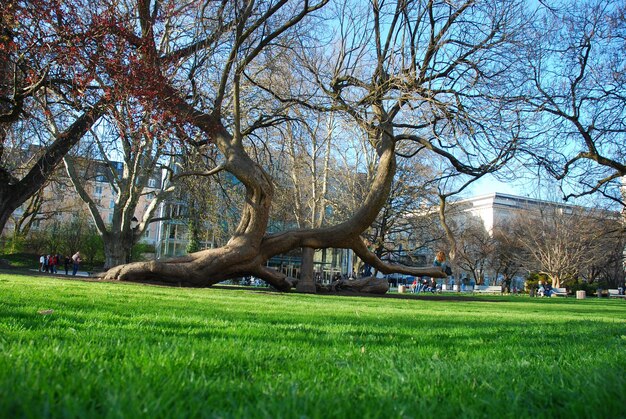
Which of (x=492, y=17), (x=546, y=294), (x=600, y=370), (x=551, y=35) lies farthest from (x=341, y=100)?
(x=546, y=294)

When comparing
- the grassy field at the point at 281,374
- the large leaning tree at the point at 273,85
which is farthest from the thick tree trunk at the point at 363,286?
the grassy field at the point at 281,374

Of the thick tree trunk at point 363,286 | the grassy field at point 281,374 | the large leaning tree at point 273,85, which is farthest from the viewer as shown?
the thick tree trunk at point 363,286

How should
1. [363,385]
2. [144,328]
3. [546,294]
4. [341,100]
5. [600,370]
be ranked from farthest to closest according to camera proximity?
[546,294], [341,100], [144,328], [600,370], [363,385]

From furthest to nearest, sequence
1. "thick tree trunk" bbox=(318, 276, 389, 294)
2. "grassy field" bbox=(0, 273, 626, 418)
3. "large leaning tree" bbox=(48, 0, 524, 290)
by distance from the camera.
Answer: "thick tree trunk" bbox=(318, 276, 389, 294) < "large leaning tree" bbox=(48, 0, 524, 290) < "grassy field" bbox=(0, 273, 626, 418)

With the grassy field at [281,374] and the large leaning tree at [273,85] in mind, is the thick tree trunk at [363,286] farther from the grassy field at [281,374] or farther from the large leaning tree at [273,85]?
the grassy field at [281,374]

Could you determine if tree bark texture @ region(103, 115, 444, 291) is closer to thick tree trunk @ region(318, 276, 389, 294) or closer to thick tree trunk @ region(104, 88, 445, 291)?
thick tree trunk @ region(104, 88, 445, 291)

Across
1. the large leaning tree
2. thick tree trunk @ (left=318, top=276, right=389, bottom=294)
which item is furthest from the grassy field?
thick tree trunk @ (left=318, top=276, right=389, bottom=294)

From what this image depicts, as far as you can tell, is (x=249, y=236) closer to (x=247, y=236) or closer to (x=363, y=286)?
(x=247, y=236)

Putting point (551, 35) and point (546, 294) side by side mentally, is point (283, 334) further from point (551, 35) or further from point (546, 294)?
point (546, 294)

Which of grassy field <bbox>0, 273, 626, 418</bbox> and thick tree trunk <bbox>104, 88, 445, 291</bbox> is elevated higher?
thick tree trunk <bbox>104, 88, 445, 291</bbox>

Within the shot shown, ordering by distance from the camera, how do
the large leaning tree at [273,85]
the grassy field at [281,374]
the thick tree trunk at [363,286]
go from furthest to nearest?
the thick tree trunk at [363,286] → the large leaning tree at [273,85] → the grassy field at [281,374]

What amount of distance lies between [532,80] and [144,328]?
13999mm

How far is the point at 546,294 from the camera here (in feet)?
147

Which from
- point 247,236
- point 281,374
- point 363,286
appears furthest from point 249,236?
point 281,374
